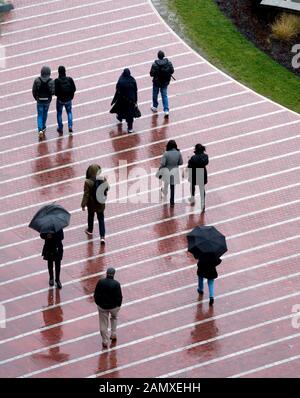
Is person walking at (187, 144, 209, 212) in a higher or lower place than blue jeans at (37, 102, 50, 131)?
lower

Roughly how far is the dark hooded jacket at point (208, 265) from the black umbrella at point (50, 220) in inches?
101

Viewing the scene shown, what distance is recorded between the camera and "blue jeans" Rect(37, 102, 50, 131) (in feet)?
87.5

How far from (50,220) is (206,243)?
2.85 metres

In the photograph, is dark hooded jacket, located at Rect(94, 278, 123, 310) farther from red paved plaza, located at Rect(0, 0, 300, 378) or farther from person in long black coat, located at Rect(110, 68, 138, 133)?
person in long black coat, located at Rect(110, 68, 138, 133)

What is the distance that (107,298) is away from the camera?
2039 centimetres

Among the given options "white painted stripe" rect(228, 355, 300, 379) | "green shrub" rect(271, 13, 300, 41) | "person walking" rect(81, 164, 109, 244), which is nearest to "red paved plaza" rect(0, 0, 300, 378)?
"white painted stripe" rect(228, 355, 300, 379)

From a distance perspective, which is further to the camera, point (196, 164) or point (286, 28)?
point (286, 28)

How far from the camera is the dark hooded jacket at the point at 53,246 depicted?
2166 centimetres

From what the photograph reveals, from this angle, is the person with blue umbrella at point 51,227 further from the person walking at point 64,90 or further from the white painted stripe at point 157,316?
the person walking at point 64,90

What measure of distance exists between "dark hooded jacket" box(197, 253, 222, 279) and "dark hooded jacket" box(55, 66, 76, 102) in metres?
6.37

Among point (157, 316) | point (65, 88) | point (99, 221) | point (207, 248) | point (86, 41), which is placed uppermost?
point (86, 41)

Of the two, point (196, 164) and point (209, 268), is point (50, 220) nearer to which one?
point (209, 268)

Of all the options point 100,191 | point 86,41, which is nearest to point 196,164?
point 100,191

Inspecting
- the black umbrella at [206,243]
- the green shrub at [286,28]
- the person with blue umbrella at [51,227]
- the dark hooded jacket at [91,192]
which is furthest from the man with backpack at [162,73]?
the black umbrella at [206,243]
